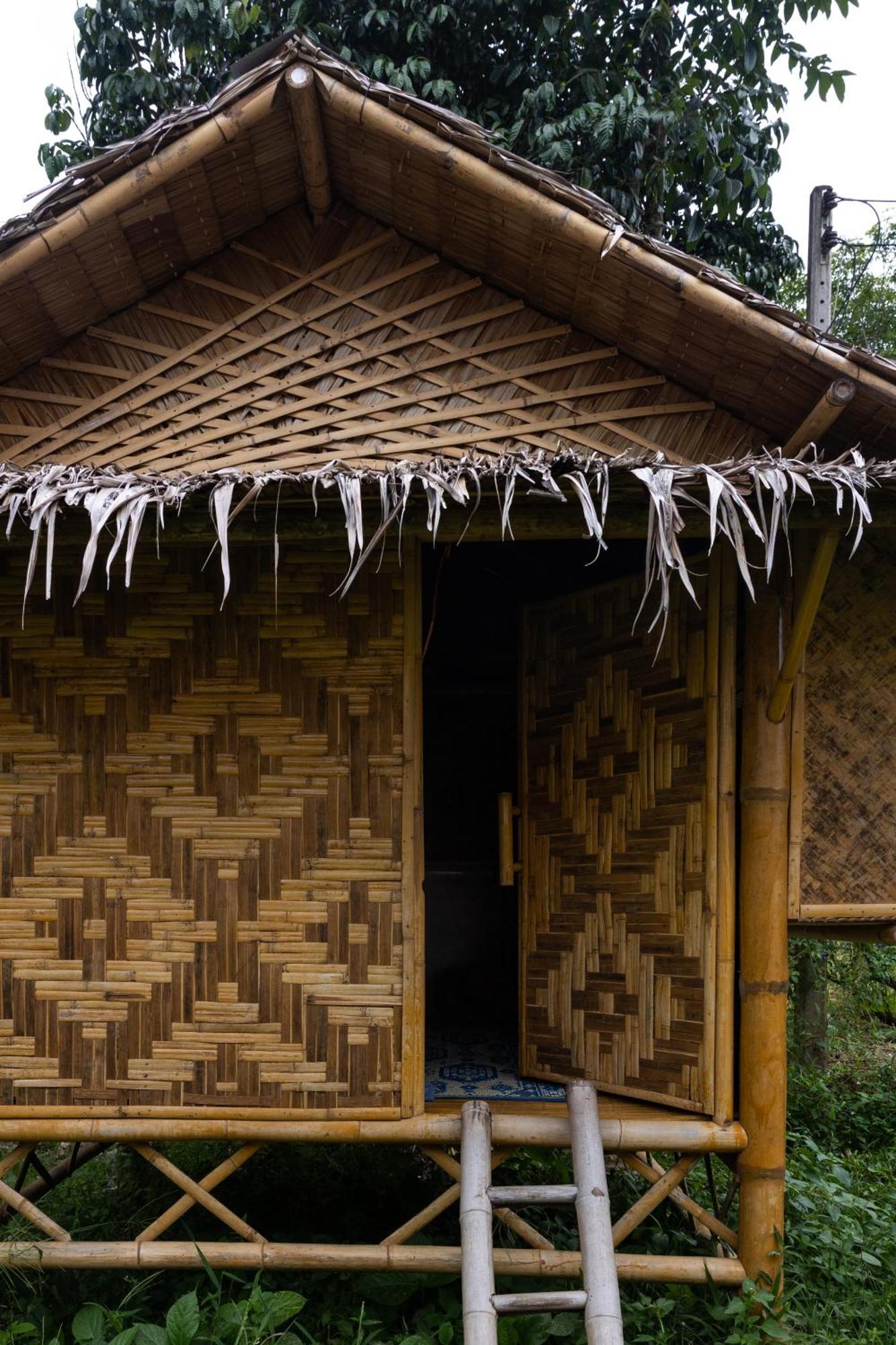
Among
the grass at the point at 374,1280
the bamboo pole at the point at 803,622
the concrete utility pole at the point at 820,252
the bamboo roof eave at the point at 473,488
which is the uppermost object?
the concrete utility pole at the point at 820,252

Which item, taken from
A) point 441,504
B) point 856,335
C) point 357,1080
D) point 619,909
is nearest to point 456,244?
point 441,504

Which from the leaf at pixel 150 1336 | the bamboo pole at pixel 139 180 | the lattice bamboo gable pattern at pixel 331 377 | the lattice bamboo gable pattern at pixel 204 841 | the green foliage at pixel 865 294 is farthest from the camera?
the green foliage at pixel 865 294

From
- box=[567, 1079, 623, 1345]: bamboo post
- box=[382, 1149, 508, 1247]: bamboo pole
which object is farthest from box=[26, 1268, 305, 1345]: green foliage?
box=[567, 1079, 623, 1345]: bamboo post

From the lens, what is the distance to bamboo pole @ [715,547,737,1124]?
121 inches

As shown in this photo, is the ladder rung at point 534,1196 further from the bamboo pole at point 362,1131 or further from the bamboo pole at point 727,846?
the bamboo pole at point 727,846

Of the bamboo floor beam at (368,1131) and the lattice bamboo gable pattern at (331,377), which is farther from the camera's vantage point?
the lattice bamboo gable pattern at (331,377)

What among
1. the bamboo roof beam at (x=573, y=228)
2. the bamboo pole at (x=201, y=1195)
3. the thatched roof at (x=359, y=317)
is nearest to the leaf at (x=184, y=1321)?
the bamboo pole at (x=201, y=1195)

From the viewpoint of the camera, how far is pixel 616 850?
3.45 metres

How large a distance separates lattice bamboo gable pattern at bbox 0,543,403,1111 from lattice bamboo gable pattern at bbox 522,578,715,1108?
785 mm

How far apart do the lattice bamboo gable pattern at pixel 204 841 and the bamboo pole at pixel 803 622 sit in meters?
1.19

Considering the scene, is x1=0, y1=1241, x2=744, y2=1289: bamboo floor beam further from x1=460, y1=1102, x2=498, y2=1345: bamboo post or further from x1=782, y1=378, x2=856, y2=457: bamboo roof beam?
x1=782, y1=378, x2=856, y2=457: bamboo roof beam

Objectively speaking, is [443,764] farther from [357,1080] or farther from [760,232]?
[760,232]

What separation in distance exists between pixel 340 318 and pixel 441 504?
1.35 metres

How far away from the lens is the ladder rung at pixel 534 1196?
2.75 meters
